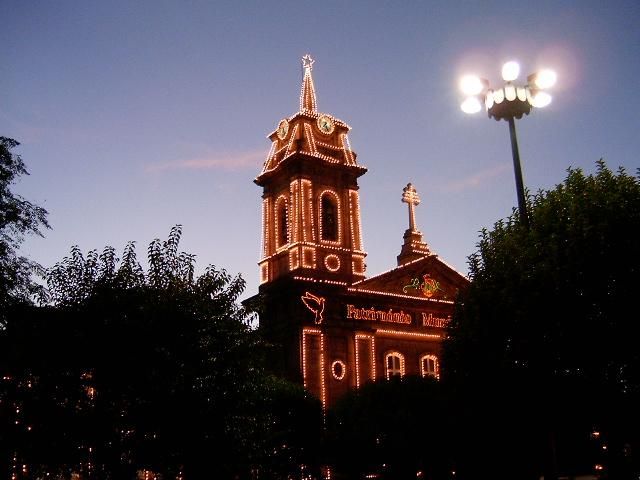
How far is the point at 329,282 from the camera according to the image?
42.5 metres

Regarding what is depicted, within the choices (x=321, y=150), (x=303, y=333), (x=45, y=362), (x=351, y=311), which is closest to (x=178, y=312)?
(x=45, y=362)

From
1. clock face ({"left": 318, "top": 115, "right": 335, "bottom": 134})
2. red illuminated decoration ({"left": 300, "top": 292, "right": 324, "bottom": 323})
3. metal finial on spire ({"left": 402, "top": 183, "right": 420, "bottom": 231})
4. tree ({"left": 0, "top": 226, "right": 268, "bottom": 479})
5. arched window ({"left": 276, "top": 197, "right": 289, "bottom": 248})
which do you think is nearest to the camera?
tree ({"left": 0, "top": 226, "right": 268, "bottom": 479})

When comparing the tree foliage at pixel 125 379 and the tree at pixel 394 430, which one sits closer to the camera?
the tree foliage at pixel 125 379

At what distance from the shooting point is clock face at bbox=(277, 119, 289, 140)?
47.2 meters

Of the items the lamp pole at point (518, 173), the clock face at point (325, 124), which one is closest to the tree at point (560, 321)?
the lamp pole at point (518, 173)

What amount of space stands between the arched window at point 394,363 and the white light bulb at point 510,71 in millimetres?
30650

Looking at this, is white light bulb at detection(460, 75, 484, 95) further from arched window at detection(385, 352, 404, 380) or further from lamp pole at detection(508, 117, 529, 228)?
arched window at detection(385, 352, 404, 380)

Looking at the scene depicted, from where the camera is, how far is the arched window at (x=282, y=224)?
45778 millimetres

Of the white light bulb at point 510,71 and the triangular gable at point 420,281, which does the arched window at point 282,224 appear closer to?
the triangular gable at point 420,281

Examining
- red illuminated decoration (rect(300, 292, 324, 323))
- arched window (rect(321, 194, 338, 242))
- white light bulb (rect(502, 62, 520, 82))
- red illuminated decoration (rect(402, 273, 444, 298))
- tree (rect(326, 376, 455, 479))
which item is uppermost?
arched window (rect(321, 194, 338, 242))

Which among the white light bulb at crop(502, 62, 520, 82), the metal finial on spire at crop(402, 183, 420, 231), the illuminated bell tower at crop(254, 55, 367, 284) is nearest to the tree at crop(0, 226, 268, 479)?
the white light bulb at crop(502, 62, 520, 82)

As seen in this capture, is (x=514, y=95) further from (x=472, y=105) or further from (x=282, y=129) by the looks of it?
(x=282, y=129)

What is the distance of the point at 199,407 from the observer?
17359 mm

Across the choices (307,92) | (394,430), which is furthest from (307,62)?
(394,430)
